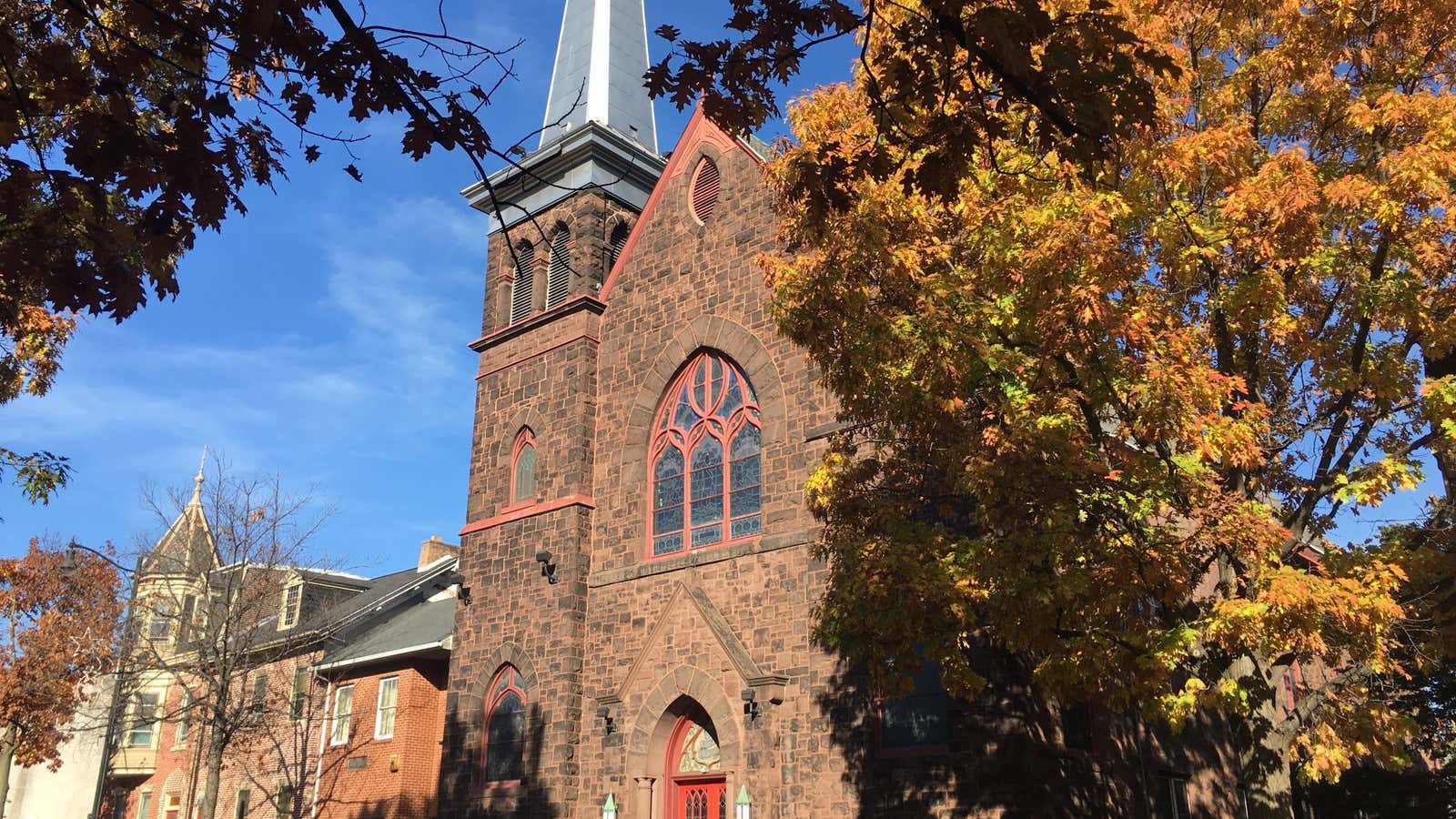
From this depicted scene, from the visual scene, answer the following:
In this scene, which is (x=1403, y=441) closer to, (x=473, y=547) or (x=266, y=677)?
(x=473, y=547)

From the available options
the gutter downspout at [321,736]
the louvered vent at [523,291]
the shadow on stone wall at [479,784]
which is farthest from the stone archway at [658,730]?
the gutter downspout at [321,736]

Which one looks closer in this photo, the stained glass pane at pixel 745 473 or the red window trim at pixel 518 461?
the stained glass pane at pixel 745 473

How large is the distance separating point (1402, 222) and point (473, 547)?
56.3ft

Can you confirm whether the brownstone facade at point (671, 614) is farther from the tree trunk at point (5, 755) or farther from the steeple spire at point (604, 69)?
the tree trunk at point (5, 755)

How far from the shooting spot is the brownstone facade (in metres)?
15.4

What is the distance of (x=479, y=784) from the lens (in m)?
20.9

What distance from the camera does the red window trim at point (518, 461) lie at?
22406 mm

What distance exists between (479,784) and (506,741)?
916mm

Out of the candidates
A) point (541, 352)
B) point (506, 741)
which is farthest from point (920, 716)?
point (541, 352)

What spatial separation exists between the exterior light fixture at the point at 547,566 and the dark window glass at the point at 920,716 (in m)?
7.30

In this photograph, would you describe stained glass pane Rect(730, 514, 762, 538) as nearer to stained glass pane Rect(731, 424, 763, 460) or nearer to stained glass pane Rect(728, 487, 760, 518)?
stained glass pane Rect(728, 487, 760, 518)

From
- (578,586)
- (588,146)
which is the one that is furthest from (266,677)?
(588,146)

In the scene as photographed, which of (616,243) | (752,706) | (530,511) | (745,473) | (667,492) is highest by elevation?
(616,243)

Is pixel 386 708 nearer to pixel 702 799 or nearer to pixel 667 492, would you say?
pixel 667 492
